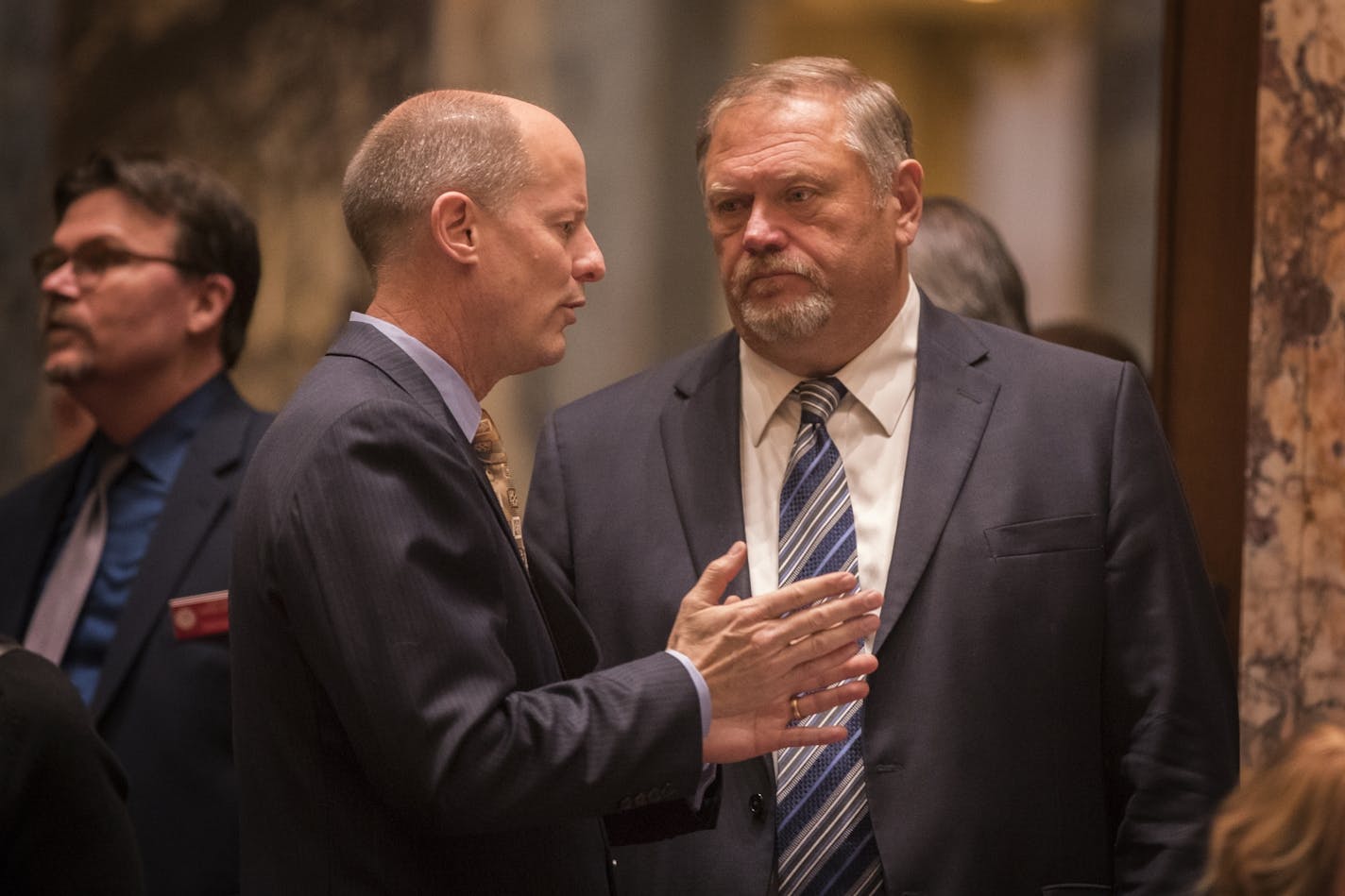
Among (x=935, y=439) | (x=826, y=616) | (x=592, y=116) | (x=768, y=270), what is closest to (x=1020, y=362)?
(x=935, y=439)

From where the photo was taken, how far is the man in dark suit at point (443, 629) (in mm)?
1832

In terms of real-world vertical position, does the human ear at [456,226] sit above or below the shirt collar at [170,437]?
above

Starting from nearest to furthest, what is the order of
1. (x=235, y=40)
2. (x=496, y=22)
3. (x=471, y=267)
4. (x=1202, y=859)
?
(x=471, y=267) → (x=1202, y=859) → (x=496, y=22) → (x=235, y=40)

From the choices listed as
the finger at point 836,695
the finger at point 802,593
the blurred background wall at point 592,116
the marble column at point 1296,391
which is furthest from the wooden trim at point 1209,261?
the finger at point 802,593

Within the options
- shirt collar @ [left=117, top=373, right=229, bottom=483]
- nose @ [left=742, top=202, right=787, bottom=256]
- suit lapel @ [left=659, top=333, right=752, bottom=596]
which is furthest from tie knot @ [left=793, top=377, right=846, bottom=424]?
shirt collar @ [left=117, top=373, right=229, bottom=483]

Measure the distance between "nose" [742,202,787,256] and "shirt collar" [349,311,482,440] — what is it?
0.69 meters

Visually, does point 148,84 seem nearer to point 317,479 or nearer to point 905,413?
point 905,413

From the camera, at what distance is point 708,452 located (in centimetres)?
267

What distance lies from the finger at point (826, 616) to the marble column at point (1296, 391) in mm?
1379

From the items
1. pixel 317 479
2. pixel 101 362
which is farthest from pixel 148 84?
pixel 317 479

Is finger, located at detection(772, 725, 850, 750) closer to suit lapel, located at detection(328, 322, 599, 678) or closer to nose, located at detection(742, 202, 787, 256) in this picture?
suit lapel, located at detection(328, 322, 599, 678)

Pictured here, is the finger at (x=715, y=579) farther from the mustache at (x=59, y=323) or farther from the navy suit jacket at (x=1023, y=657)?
the mustache at (x=59, y=323)

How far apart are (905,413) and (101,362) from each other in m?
1.90

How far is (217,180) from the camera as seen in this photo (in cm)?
386
